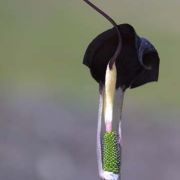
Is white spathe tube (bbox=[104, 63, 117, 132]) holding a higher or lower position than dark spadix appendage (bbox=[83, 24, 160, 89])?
lower

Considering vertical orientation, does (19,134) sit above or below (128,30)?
below

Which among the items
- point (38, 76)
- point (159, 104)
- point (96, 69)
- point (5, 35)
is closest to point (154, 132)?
point (159, 104)

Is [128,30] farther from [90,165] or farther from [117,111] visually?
[90,165]

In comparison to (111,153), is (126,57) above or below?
above

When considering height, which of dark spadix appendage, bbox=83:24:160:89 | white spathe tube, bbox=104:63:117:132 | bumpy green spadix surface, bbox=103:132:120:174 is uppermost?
dark spadix appendage, bbox=83:24:160:89
